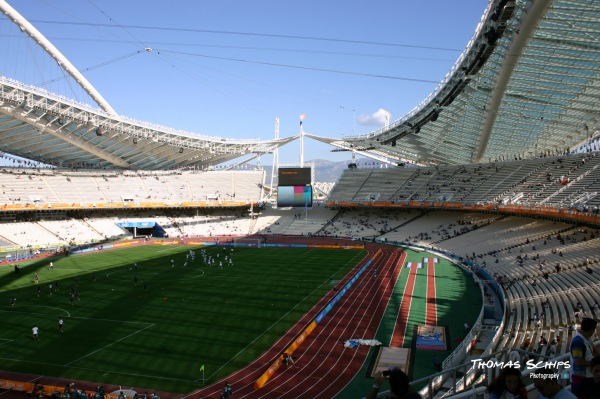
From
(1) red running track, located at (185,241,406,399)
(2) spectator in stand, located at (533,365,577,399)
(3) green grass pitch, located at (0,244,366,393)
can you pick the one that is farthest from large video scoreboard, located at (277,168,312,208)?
(2) spectator in stand, located at (533,365,577,399)

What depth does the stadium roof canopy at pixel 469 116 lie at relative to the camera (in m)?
27.8

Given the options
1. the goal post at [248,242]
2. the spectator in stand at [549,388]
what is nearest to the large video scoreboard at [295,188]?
the goal post at [248,242]

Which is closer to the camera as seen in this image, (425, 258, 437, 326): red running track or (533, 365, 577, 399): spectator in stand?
(533, 365, 577, 399): spectator in stand

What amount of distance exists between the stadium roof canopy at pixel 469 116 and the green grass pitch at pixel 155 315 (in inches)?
636

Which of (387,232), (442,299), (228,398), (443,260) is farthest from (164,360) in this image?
(387,232)

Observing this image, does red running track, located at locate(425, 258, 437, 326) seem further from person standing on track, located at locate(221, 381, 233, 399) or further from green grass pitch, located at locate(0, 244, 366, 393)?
person standing on track, located at locate(221, 381, 233, 399)

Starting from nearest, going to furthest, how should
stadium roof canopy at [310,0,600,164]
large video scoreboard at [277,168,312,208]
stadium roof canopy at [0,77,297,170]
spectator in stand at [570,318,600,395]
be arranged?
spectator in stand at [570,318,600,395] → stadium roof canopy at [310,0,600,164] → stadium roof canopy at [0,77,297,170] → large video scoreboard at [277,168,312,208]

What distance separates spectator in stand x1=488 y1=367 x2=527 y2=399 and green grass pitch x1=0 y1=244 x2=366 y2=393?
568 inches

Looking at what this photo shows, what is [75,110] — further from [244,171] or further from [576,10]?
[576,10]

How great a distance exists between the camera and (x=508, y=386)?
5.02 metres

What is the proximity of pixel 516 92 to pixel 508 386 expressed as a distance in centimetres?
3839

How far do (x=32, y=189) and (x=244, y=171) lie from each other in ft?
113

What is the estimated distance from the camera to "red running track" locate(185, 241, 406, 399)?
690 inches

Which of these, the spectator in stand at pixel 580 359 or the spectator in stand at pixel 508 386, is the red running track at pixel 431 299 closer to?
the spectator in stand at pixel 580 359
